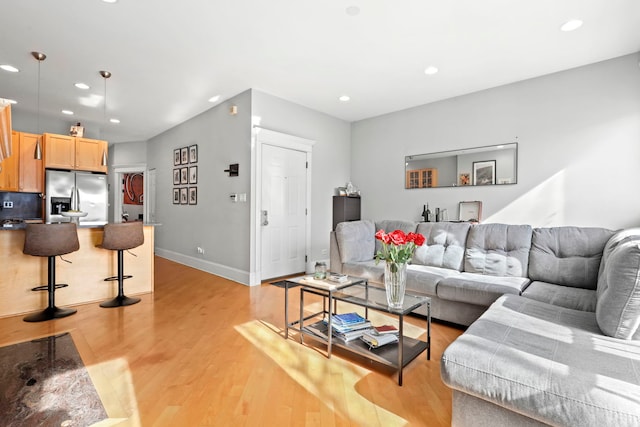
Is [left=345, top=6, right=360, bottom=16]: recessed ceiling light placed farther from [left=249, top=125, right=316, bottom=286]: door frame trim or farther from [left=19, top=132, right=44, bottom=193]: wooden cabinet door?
[left=19, top=132, right=44, bottom=193]: wooden cabinet door

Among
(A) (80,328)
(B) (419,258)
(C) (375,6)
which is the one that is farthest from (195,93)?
(B) (419,258)

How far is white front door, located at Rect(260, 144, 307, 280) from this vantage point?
180 inches

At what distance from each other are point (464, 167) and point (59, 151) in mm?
A: 6504

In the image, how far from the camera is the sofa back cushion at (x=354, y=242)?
12.3ft

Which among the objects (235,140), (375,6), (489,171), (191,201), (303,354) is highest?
(375,6)

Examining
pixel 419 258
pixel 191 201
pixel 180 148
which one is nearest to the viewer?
pixel 419 258

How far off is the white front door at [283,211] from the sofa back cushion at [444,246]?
80.5 inches

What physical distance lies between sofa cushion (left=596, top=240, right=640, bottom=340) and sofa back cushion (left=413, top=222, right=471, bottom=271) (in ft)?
5.56

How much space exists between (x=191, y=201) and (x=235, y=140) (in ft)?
5.76

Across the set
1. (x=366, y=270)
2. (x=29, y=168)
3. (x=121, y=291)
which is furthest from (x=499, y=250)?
(x=29, y=168)

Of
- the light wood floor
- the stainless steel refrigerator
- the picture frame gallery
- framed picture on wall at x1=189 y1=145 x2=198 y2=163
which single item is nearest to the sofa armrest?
the light wood floor

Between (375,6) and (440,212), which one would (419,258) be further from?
(375,6)

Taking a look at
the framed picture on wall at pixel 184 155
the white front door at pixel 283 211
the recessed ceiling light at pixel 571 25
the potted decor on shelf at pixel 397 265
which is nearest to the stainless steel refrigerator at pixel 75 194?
the framed picture on wall at pixel 184 155

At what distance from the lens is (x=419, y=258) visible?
3631 millimetres
